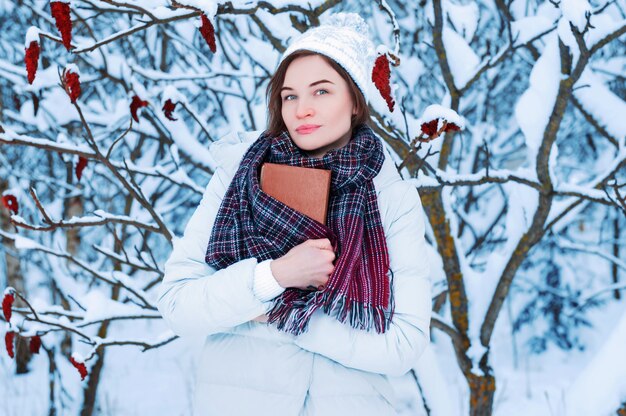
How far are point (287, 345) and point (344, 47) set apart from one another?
0.77 meters

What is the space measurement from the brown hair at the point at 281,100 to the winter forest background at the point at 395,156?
203 mm

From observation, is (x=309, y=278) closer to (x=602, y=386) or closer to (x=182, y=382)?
(x=602, y=386)

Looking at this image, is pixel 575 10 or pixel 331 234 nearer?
pixel 331 234

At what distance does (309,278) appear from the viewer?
1299 millimetres

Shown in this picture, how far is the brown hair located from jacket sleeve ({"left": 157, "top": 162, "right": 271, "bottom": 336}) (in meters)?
0.35

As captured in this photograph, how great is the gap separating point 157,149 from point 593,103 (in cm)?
318

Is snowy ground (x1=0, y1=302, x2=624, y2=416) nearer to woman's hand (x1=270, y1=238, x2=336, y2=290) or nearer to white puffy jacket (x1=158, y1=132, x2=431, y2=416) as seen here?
white puffy jacket (x1=158, y1=132, x2=431, y2=416)

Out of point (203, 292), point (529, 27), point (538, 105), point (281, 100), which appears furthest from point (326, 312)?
point (529, 27)

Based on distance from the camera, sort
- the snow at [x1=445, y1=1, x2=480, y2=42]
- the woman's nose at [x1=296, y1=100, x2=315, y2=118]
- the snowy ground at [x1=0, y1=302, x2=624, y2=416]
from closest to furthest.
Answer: the woman's nose at [x1=296, y1=100, x2=315, y2=118]
the snow at [x1=445, y1=1, x2=480, y2=42]
the snowy ground at [x1=0, y1=302, x2=624, y2=416]

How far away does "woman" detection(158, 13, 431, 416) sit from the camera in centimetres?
132

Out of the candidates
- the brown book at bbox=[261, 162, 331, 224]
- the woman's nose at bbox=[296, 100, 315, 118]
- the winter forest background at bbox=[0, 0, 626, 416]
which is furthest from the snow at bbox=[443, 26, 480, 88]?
the brown book at bbox=[261, 162, 331, 224]

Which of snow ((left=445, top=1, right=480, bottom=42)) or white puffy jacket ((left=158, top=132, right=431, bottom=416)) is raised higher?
snow ((left=445, top=1, right=480, bottom=42))

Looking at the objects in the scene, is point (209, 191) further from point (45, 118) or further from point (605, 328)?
point (605, 328)

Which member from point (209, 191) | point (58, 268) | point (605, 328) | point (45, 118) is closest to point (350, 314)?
point (209, 191)
